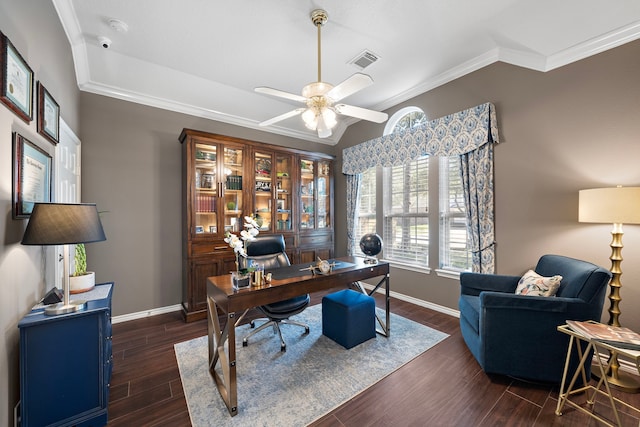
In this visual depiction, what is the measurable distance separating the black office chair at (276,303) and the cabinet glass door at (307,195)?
56.7 inches

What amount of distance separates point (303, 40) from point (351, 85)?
3.96 ft

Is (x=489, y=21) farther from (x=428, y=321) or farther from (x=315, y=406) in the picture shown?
(x=315, y=406)

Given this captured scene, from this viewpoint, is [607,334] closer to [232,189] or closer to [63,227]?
[63,227]

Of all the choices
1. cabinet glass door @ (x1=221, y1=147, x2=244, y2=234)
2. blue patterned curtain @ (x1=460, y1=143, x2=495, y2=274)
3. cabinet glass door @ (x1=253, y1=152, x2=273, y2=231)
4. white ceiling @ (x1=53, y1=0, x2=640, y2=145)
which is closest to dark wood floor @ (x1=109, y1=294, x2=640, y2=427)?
blue patterned curtain @ (x1=460, y1=143, x2=495, y2=274)

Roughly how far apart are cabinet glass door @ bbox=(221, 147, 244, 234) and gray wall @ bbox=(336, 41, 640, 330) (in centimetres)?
305

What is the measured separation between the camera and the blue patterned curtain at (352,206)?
15.3ft

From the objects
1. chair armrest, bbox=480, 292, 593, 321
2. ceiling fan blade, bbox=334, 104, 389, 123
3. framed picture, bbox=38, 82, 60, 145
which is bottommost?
A: chair armrest, bbox=480, 292, 593, 321

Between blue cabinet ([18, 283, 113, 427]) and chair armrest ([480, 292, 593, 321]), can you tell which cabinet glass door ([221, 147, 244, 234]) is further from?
chair armrest ([480, 292, 593, 321])

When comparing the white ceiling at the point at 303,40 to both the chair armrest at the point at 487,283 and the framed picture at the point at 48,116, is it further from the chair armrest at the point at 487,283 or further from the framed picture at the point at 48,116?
the chair armrest at the point at 487,283

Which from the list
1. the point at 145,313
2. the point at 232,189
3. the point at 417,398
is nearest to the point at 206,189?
the point at 232,189

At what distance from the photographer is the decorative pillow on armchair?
205 centimetres

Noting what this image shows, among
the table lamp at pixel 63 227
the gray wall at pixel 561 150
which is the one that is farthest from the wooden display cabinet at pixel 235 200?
the gray wall at pixel 561 150

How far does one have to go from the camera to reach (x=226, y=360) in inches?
72.1

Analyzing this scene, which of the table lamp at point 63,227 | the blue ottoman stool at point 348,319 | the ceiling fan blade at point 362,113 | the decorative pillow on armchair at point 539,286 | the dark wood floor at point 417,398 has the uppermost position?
the ceiling fan blade at point 362,113
